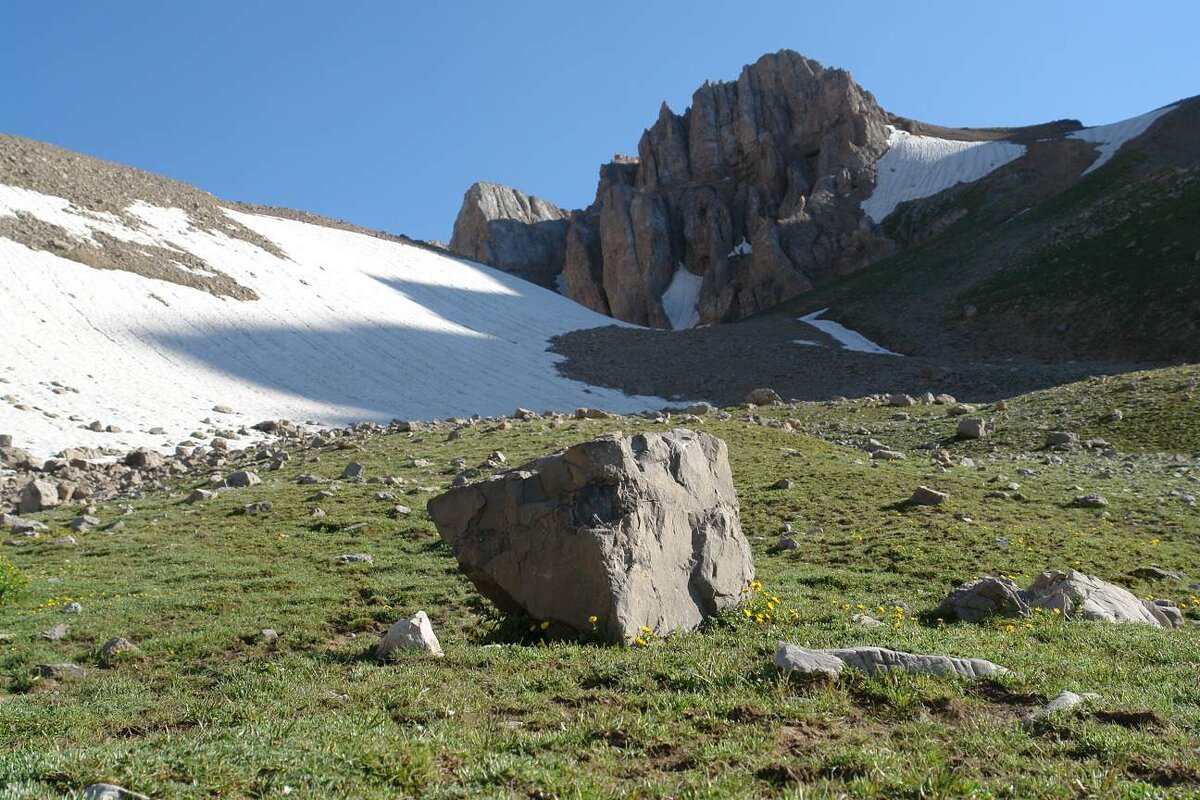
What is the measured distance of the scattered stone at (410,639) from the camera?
10469mm

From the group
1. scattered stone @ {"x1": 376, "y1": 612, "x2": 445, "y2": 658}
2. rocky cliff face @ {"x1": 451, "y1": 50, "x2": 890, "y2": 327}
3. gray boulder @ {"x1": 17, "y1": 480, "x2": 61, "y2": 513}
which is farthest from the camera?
rocky cliff face @ {"x1": 451, "y1": 50, "x2": 890, "y2": 327}

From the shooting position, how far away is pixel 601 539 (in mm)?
10484

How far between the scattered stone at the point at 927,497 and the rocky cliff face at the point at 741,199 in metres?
97.8

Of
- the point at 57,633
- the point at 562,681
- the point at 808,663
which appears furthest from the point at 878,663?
the point at 57,633

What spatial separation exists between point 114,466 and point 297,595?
54.7 ft

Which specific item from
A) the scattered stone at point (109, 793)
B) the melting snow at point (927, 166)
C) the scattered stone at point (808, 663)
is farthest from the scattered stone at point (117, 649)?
the melting snow at point (927, 166)

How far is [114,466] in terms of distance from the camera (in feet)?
89.3

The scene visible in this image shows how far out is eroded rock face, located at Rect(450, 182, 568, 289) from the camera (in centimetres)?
14938

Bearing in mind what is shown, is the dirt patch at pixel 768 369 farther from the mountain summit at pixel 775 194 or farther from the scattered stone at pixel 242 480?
the mountain summit at pixel 775 194

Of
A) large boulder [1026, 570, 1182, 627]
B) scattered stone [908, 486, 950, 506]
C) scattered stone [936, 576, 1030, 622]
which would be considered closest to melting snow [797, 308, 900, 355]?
scattered stone [908, 486, 950, 506]

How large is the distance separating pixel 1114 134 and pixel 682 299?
60.6 m

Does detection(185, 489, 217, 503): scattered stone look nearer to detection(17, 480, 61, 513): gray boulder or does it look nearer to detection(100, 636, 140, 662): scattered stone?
detection(17, 480, 61, 513): gray boulder

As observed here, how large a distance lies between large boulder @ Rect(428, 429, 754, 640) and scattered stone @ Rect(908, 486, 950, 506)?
9840 millimetres

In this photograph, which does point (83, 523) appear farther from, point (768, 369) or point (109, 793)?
point (768, 369)
